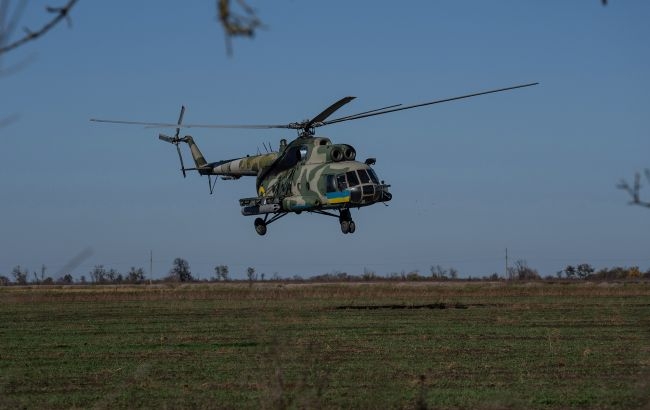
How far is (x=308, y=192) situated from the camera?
115 ft

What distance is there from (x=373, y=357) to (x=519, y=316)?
1310cm

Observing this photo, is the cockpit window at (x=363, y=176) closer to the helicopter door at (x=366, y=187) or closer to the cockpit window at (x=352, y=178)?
the helicopter door at (x=366, y=187)

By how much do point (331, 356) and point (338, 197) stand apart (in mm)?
13521

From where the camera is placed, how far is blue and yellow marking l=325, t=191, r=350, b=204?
110ft

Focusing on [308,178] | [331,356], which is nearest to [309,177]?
[308,178]

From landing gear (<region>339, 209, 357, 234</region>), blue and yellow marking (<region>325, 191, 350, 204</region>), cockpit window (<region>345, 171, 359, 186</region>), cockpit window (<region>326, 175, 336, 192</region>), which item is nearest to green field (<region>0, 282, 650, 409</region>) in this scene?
landing gear (<region>339, 209, 357, 234</region>)

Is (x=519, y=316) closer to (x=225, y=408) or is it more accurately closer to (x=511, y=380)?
(x=511, y=380)

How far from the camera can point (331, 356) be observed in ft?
68.1

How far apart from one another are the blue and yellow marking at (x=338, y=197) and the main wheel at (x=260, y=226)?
12.7 feet

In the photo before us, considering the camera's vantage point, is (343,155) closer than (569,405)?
No

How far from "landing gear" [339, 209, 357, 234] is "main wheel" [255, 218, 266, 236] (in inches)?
144

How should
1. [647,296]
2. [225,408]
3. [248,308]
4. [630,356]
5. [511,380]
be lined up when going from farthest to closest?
[647,296] → [248,308] → [630,356] → [511,380] → [225,408]

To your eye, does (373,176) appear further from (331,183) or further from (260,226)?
(260,226)

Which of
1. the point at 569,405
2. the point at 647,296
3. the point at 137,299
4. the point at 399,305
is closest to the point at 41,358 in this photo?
the point at 569,405
